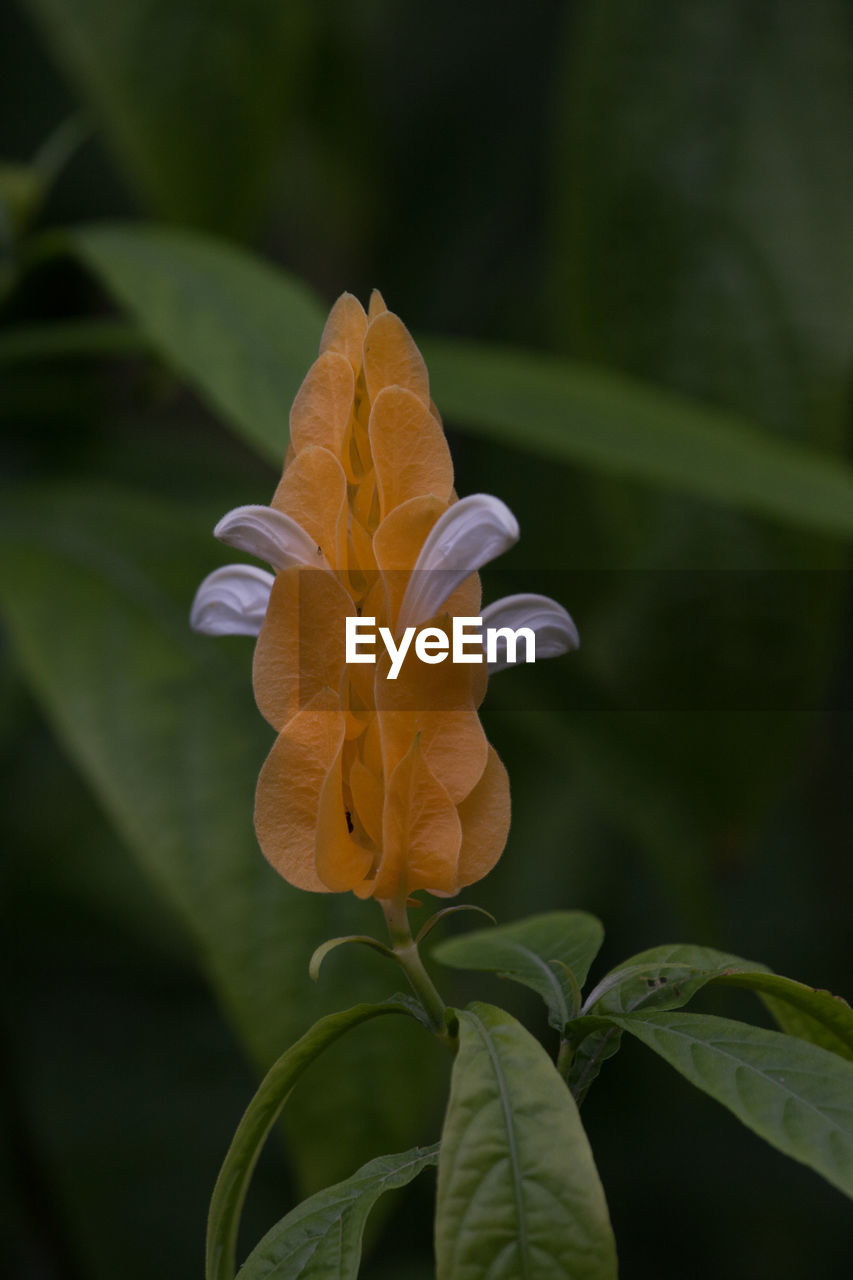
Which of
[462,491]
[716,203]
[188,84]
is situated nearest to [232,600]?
[188,84]

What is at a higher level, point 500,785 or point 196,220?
point 196,220

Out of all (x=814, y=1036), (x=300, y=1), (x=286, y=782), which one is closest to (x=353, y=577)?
(x=286, y=782)

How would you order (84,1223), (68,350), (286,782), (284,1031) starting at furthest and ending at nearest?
(84,1223)
(68,350)
(284,1031)
(286,782)

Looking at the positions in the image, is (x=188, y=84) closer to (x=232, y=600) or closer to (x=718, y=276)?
(x=718, y=276)

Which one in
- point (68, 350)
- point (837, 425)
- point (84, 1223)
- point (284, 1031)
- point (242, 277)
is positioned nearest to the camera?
point (284, 1031)

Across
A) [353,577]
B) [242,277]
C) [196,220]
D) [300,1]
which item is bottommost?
[353,577]

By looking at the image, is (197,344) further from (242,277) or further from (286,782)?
(286,782)
